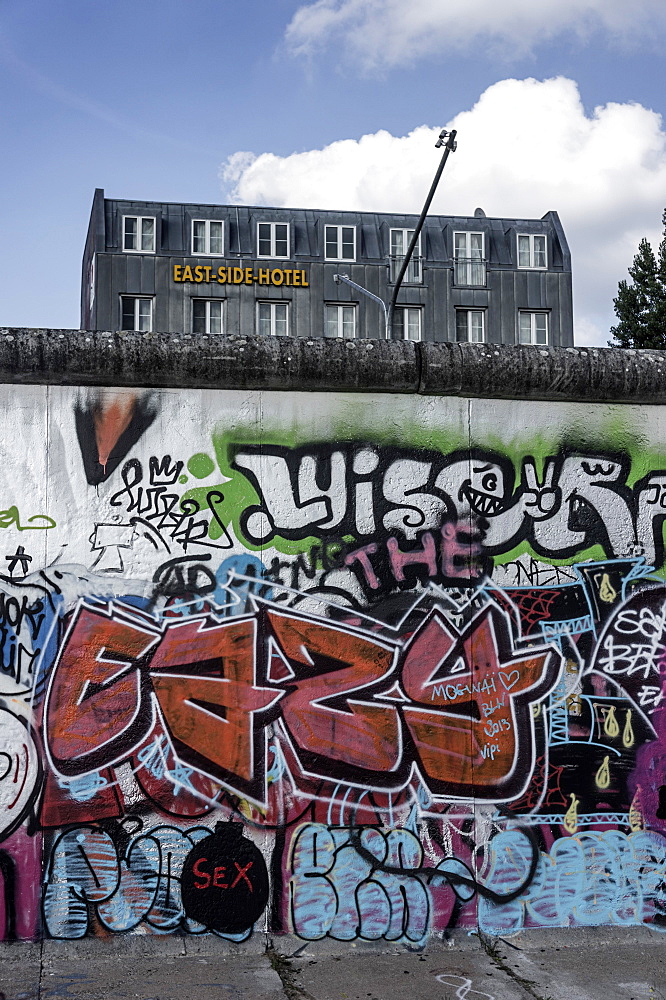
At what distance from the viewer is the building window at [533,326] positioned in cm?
3641

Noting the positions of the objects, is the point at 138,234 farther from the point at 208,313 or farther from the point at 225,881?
the point at 225,881

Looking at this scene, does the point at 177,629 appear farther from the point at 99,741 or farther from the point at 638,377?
the point at 638,377

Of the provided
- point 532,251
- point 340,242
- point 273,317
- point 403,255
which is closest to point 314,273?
point 340,242

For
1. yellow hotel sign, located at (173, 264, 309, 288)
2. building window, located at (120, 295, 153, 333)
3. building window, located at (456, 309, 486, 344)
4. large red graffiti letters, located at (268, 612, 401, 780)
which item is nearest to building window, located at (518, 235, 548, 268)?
building window, located at (456, 309, 486, 344)

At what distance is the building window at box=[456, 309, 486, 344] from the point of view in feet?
118

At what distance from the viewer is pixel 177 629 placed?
4281 millimetres

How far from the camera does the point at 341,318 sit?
35.6 meters

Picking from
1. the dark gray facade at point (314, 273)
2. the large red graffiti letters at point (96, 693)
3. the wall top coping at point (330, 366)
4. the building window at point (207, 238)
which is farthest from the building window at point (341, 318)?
the large red graffiti letters at point (96, 693)

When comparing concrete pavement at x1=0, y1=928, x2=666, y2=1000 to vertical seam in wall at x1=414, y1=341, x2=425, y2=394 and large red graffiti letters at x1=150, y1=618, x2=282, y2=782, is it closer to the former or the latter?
large red graffiti letters at x1=150, y1=618, x2=282, y2=782

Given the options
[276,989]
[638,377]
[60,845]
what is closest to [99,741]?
[60,845]

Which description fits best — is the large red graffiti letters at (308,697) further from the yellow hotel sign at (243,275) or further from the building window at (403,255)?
the building window at (403,255)

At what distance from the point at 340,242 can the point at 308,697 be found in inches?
1321

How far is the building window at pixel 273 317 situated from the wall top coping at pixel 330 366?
31312 millimetres

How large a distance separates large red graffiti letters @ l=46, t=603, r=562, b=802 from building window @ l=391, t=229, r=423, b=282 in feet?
106
